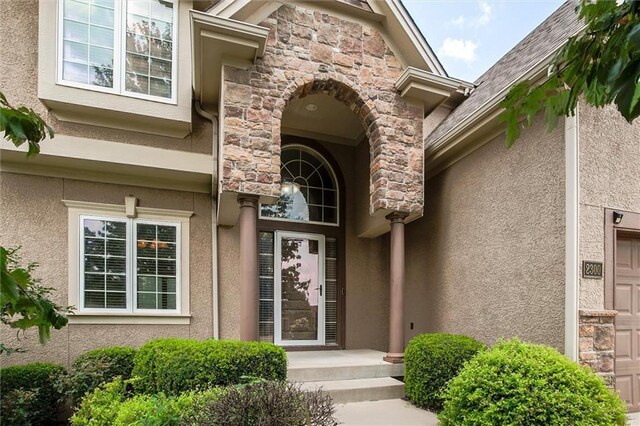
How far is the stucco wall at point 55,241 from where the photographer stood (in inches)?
225

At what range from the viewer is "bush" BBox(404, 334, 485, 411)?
5.18 metres

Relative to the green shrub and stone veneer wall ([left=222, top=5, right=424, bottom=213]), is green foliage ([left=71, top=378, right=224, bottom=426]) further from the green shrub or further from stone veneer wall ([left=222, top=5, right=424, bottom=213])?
stone veneer wall ([left=222, top=5, right=424, bottom=213])

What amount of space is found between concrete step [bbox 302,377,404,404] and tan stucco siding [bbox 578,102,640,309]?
2723mm

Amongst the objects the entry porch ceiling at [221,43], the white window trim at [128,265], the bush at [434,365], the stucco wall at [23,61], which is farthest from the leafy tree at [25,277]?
the stucco wall at [23,61]

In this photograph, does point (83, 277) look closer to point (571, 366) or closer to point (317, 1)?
point (317, 1)

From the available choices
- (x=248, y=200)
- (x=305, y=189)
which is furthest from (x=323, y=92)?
(x=305, y=189)

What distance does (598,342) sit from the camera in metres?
4.51

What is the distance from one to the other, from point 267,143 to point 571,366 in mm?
4535

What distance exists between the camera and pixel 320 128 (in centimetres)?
793

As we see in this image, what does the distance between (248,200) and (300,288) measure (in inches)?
110

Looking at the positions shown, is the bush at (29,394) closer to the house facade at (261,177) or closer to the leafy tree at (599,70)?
the house facade at (261,177)

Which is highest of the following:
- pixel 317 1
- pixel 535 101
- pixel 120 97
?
pixel 317 1

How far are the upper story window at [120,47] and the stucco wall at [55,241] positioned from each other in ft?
5.22

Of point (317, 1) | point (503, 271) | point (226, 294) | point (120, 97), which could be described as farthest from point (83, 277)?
point (503, 271)
